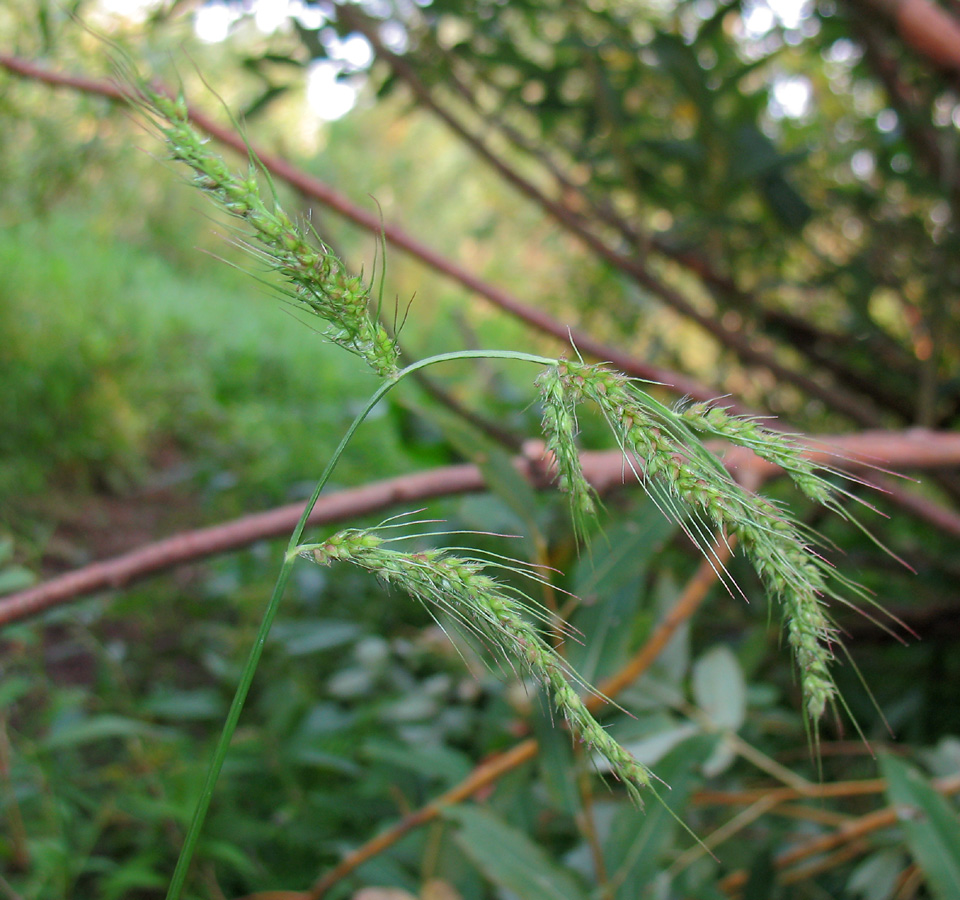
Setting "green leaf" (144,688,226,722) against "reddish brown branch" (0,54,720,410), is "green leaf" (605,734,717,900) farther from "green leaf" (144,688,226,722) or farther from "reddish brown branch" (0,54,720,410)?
"green leaf" (144,688,226,722)

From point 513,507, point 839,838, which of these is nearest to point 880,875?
point 839,838

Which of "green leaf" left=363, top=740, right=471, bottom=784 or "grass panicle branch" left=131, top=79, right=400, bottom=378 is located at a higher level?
"grass panicle branch" left=131, top=79, right=400, bottom=378

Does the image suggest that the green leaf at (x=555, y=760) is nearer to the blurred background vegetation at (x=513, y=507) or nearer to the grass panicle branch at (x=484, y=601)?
the blurred background vegetation at (x=513, y=507)

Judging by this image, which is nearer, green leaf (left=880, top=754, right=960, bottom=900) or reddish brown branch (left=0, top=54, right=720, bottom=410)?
green leaf (left=880, top=754, right=960, bottom=900)

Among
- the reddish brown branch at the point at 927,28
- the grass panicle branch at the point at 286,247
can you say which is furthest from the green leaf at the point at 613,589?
the reddish brown branch at the point at 927,28

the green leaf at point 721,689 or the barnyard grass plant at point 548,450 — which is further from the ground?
the barnyard grass plant at point 548,450

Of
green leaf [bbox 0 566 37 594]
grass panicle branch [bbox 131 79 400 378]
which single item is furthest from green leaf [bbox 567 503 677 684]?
green leaf [bbox 0 566 37 594]

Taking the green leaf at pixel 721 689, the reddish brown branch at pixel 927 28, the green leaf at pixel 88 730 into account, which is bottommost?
the green leaf at pixel 88 730

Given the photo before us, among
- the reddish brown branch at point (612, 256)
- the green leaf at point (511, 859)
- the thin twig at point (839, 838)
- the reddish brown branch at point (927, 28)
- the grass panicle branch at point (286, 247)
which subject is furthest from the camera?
the reddish brown branch at point (612, 256)
